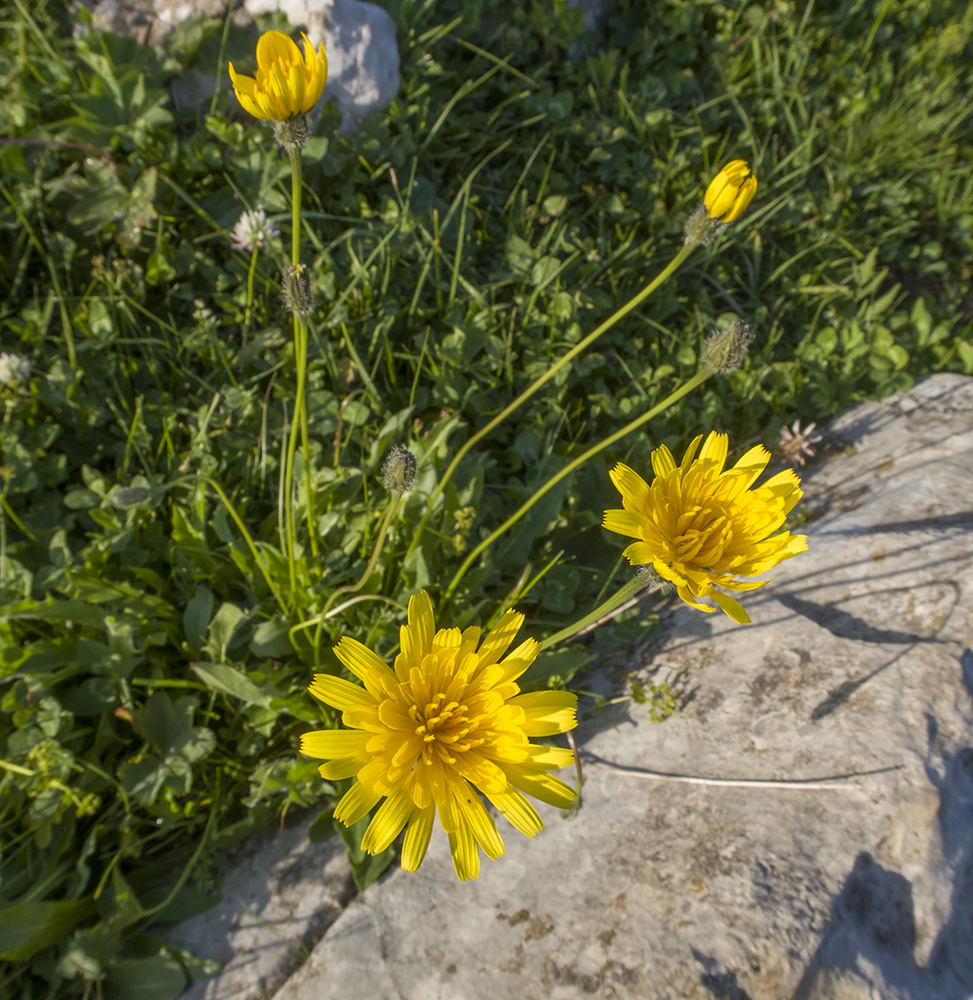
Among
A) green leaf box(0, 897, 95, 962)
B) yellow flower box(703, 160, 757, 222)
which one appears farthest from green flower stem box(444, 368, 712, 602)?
green leaf box(0, 897, 95, 962)

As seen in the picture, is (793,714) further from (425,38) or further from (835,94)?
(835,94)

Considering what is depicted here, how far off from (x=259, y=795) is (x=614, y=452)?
5.99 ft

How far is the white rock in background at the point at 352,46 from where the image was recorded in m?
3.09

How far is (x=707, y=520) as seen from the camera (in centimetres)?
171

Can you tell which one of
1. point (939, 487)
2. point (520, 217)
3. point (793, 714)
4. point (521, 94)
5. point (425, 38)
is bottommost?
point (793, 714)

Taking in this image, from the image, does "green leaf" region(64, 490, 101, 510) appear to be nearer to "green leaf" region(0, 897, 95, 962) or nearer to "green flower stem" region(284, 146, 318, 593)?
"green flower stem" region(284, 146, 318, 593)

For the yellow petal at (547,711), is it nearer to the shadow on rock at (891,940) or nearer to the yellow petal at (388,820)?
the yellow petal at (388,820)

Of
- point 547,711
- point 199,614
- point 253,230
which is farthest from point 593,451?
point 253,230

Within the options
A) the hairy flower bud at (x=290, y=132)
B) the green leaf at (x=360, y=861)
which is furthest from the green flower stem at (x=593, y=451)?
the hairy flower bud at (x=290, y=132)

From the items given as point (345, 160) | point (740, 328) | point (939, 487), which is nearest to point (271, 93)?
point (740, 328)

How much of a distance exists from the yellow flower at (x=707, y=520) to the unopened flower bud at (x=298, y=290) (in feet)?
2.89

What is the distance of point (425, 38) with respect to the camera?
3.41m

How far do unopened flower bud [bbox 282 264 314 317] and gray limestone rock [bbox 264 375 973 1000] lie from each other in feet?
5.35

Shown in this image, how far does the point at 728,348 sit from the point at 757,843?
1360mm
